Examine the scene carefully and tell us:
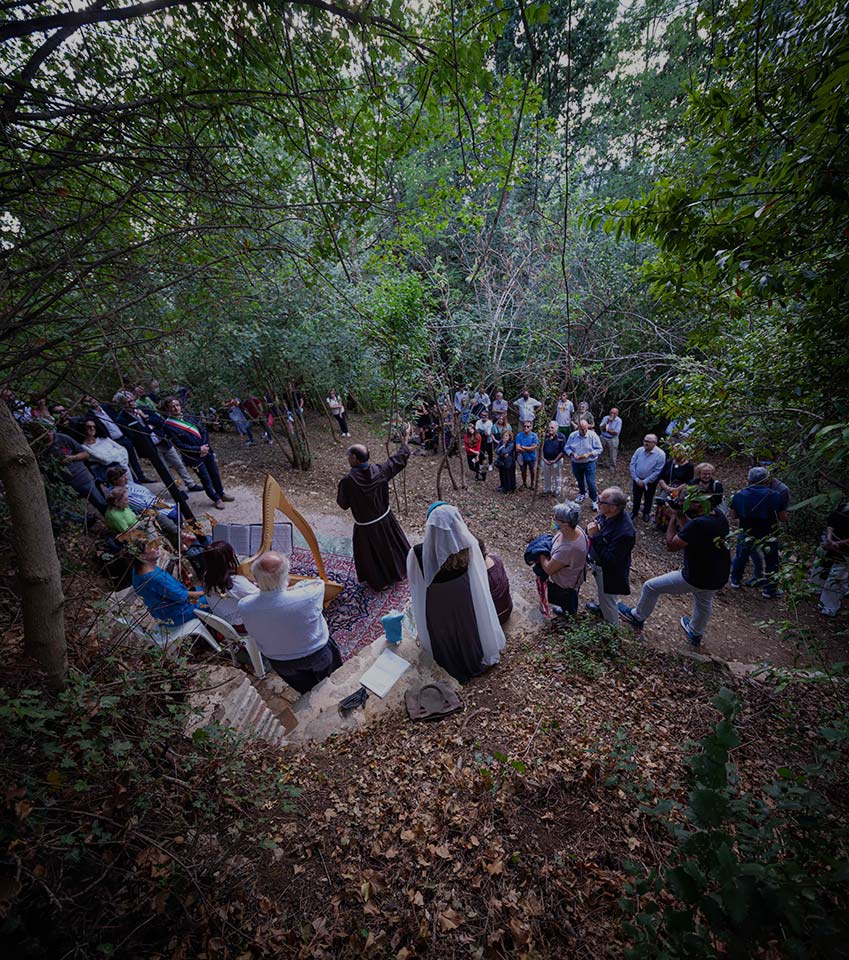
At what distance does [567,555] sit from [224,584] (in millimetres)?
3833

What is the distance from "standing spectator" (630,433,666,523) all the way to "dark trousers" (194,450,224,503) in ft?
28.6

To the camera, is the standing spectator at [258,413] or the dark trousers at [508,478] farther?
the standing spectator at [258,413]

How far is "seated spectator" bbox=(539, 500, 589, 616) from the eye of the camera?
14.1ft

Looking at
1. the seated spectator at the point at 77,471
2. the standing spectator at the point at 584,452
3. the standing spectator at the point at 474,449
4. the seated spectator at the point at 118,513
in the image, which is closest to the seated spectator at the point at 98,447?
the seated spectator at the point at 77,471

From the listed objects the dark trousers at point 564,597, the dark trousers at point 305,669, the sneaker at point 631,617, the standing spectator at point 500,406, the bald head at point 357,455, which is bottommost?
the sneaker at point 631,617

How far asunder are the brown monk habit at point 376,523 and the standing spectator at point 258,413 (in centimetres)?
571

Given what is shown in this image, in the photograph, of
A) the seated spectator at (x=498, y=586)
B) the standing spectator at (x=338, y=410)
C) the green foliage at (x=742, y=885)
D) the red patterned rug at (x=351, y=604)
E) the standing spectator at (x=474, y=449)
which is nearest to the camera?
the green foliage at (x=742, y=885)

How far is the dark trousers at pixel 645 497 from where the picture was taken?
8.05 metres

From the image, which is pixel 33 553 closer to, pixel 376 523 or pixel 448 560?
pixel 448 560

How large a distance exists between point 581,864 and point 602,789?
1.77 feet

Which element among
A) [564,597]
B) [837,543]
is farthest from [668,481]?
[564,597]

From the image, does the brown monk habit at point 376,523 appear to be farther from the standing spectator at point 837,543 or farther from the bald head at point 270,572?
the standing spectator at point 837,543

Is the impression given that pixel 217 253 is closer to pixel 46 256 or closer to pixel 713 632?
pixel 46 256

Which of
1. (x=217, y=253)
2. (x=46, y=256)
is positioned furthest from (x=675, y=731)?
(x=46, y=256)
